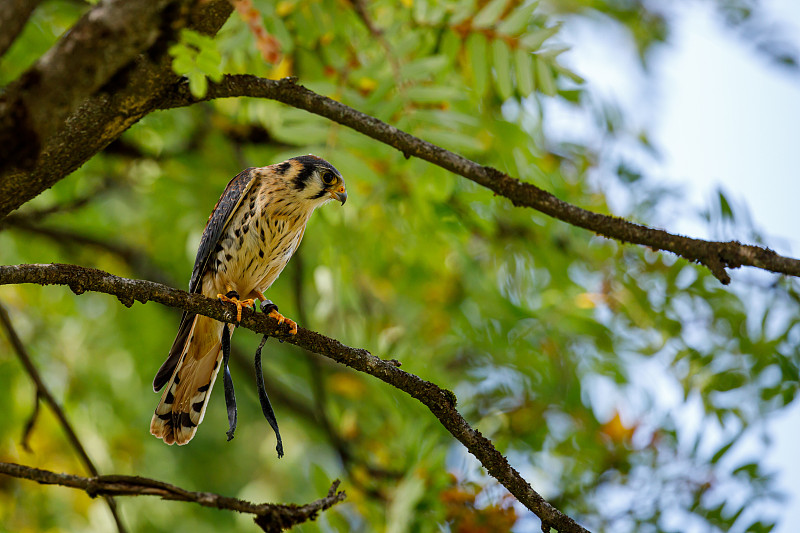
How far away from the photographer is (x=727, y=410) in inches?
139

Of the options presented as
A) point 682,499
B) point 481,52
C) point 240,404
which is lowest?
point 240,404

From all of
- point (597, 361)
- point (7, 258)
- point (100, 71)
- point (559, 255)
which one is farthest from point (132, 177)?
point (100, 71)

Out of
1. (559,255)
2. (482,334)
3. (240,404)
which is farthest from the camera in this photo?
(240,404)

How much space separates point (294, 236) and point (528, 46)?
133 centimetres

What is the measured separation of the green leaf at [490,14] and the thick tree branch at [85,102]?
155cm

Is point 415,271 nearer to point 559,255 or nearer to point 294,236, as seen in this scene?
point 559,255

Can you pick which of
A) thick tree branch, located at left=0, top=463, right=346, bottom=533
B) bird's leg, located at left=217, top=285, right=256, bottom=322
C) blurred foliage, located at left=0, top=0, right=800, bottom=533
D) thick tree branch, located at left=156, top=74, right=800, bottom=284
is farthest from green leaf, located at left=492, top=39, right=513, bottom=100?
thick tree branch, located at left=0, top=463, right=346, bottom=533

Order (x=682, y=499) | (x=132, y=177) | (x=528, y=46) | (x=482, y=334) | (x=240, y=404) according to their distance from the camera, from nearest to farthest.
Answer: (x=528, y=46), (x=682, y=499), (x=482, y=334), (x=132, y=177), (x=240, y=404)

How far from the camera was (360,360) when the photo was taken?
198 centimetres

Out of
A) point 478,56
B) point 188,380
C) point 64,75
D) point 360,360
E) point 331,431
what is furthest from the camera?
point 331,431

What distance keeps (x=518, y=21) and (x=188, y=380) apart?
2059mm

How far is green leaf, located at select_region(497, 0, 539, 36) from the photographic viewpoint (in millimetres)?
3082

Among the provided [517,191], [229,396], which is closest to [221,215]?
[229,396]

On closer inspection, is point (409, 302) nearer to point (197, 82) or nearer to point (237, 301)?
point (237, 301)
